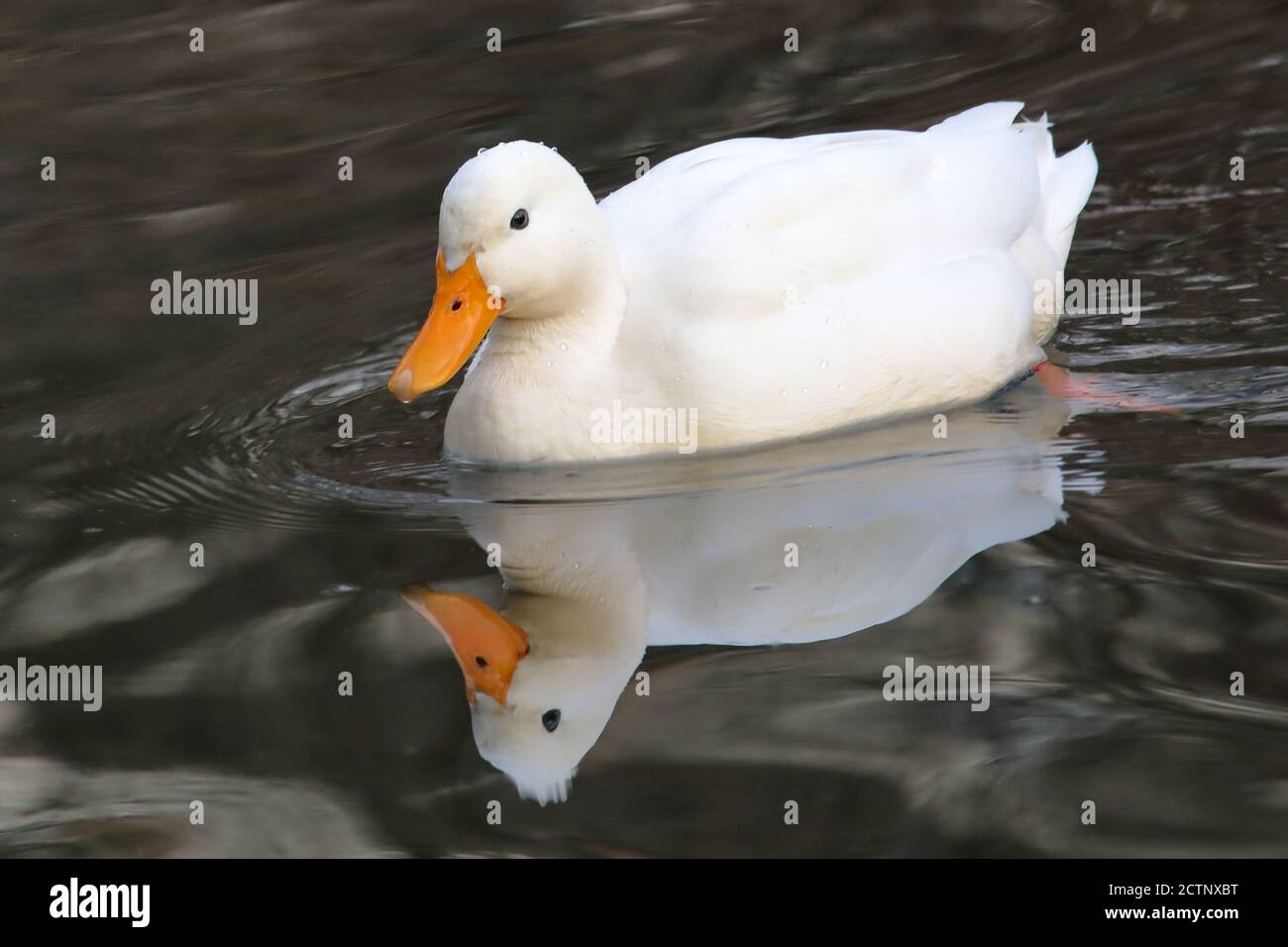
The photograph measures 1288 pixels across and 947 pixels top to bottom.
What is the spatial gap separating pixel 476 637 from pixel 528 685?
292 millimetres

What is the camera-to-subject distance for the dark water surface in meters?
3.91

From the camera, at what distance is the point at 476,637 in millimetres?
4582

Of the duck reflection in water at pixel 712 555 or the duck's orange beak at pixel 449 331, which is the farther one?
the duck's orange beak at pixel 449 331

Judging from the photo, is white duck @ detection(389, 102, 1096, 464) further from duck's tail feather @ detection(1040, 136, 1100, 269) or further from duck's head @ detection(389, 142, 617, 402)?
duck's tail feather @ detection(1040, 136, 1100, 269)

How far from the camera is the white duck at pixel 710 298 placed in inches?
212

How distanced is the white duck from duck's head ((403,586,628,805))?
91 cm

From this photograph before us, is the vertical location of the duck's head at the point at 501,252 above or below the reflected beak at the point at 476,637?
above

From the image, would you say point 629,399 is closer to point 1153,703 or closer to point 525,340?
point 525,340

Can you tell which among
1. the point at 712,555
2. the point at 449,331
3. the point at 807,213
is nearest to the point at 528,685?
the point at 712,555

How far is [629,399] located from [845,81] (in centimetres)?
443

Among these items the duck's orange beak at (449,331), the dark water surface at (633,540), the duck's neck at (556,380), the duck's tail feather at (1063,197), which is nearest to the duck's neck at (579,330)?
the duck's neck at (556,380)

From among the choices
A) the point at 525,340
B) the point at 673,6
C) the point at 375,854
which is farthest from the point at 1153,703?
→ the point at 673,6

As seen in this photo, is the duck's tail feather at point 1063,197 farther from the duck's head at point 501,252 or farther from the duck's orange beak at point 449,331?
the duck's orange beak at point 449,331

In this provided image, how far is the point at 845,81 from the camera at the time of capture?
31.1 ft
